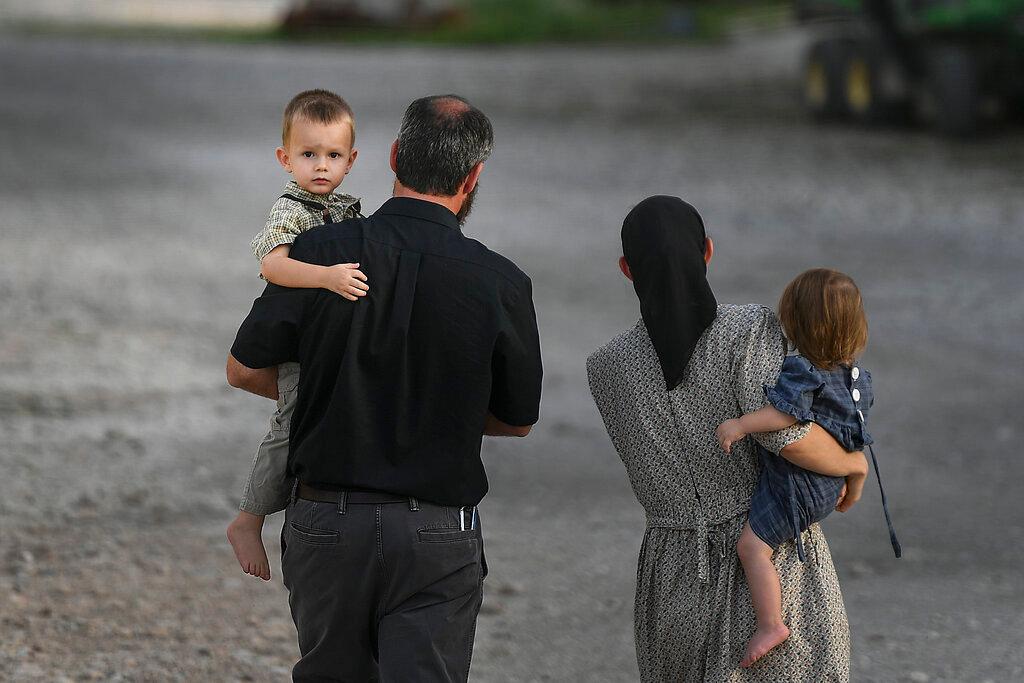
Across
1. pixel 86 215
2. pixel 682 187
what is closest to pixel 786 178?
pixel 682 187

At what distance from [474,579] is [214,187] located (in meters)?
12.8

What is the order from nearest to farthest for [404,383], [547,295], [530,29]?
[404,383] < [547,295] < [530,29]

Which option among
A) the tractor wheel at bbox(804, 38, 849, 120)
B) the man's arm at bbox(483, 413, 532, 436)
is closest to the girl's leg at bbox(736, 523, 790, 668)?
the man's arm at bbox(483, 413, 532, 436)

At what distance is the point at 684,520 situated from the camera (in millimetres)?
3490

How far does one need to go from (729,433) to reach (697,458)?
0.56ft

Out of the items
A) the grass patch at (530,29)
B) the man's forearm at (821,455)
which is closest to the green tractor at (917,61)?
the grass patch at (530,29)

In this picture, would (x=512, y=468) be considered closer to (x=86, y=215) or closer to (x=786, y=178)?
(x=86, y=215)

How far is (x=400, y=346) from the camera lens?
3318 mm

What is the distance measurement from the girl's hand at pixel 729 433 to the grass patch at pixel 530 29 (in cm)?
3056

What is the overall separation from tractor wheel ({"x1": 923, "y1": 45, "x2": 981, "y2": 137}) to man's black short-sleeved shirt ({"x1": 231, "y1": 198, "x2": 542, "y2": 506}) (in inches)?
660

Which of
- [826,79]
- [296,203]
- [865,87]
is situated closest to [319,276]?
[296,203]

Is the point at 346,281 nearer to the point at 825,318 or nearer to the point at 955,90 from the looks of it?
the point at 825,318

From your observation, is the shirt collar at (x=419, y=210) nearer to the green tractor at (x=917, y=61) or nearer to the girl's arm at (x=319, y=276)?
the girl's arm at (x=319, y=276)

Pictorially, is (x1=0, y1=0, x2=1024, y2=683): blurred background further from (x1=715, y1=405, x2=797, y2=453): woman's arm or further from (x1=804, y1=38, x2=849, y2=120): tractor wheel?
(x1=715, y1=405, x2=797, y2=453): woman's arm
